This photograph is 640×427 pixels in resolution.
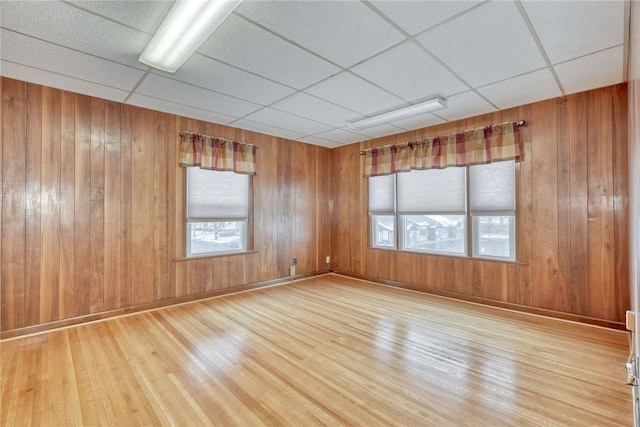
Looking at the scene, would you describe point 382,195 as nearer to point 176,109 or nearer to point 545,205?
point 545,205

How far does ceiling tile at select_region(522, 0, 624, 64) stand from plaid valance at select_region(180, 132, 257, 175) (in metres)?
3.75

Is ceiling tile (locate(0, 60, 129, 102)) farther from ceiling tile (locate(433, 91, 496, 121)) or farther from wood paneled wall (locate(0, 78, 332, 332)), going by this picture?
ceiling tile (locate(433, 91, 496, 121))

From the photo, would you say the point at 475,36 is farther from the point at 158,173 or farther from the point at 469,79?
the point at 158,173

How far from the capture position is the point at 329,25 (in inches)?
81.3

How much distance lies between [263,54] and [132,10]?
922 mm

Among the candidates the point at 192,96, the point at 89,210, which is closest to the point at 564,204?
the point at 192,96

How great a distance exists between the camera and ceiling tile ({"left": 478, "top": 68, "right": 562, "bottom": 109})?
9.40 feet

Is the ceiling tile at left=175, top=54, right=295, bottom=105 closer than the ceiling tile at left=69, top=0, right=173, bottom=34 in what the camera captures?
No

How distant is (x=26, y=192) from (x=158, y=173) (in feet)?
4.14

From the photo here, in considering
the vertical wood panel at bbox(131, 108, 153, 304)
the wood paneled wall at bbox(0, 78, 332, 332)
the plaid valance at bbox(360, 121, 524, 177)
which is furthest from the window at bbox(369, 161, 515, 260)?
the vertical wood panel at bbox(131, 108, 153, 304)

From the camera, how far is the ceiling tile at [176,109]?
11.2ft

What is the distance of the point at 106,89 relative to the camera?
10.2 ft

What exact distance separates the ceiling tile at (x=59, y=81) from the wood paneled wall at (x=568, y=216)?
4382 mm

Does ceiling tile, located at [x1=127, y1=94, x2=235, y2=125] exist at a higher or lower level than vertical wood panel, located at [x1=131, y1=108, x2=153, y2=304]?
higher
